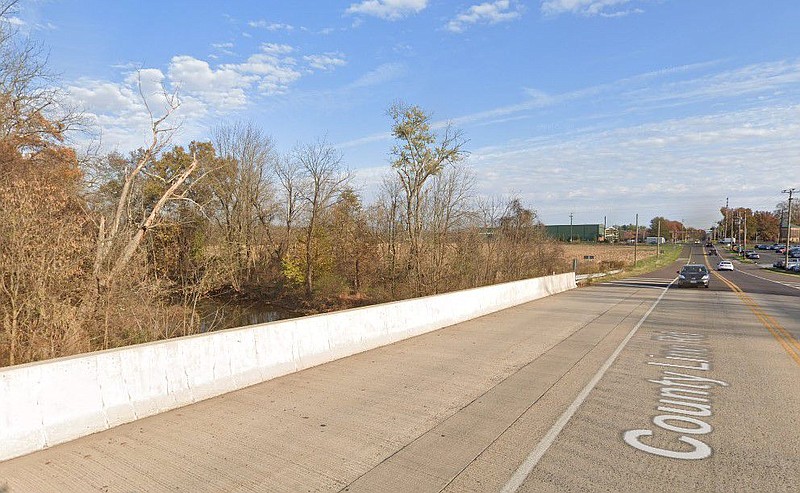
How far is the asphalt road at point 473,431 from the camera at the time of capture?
4.20 metres

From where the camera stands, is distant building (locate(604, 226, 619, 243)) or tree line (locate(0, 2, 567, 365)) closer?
tree line (locate(0, 2, 567, 365))

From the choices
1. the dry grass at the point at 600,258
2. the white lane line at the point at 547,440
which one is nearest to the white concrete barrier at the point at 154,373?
the white lane line at the point at 547,440

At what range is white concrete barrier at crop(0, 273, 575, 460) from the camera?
4666mm

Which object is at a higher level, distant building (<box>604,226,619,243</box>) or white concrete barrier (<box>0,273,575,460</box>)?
distant building (<box>604,226,619,243</box>)

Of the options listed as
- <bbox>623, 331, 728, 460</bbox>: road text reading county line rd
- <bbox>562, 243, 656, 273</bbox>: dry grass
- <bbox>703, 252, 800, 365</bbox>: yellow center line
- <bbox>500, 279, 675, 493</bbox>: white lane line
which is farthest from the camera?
<bbox>562, 243, 656, 273</bbox>: dry grass

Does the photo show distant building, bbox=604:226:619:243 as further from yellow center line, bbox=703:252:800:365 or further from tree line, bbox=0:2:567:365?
yellow center line, bbox=703:252:800:365

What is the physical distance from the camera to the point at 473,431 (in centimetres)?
539

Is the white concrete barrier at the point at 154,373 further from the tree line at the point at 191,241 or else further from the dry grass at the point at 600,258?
the dry grass at the point at 600,258

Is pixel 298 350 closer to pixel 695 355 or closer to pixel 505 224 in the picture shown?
pixel 695 355

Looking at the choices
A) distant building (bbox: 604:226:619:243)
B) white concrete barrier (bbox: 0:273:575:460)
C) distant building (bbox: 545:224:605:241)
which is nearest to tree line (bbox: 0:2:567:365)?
white concrete barrier (bbox: 0:273:575:460)

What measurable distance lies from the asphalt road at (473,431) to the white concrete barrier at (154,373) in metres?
0.20

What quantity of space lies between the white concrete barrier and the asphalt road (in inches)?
8.0

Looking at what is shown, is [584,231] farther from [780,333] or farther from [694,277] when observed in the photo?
[780,333]

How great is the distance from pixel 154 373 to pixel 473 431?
12.4 feet
